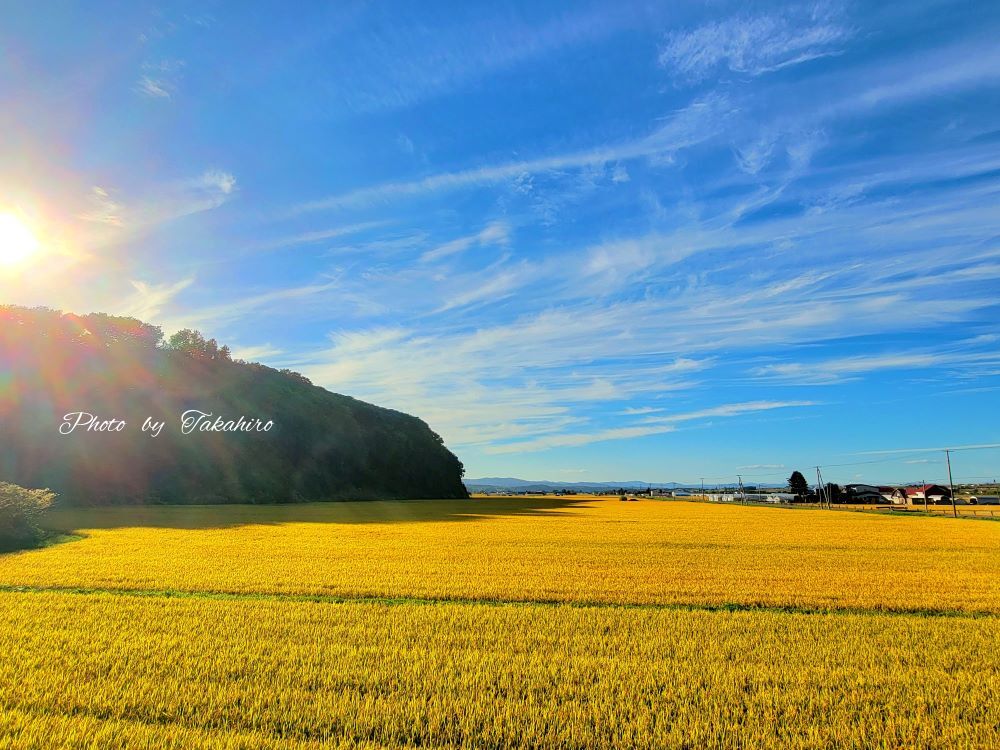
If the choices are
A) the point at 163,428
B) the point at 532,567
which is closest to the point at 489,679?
the point at 532,567

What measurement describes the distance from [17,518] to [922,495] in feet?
527

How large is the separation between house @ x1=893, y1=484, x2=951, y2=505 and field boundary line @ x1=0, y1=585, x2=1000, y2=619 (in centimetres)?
13181

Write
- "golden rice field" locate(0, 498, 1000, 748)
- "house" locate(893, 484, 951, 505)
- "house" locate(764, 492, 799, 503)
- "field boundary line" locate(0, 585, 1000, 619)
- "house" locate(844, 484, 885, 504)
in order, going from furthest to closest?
"house" locate(764, 492, 799, 503), "house" locate(844, 484, 885, 504), "house" locate(893, 484, 951, 505), "field boundary line" locate(0, 585, 1000, 619), "golden rice field" locate(0, 498, 1000, 748)

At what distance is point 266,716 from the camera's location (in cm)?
655

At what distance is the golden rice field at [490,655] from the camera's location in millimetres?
6344

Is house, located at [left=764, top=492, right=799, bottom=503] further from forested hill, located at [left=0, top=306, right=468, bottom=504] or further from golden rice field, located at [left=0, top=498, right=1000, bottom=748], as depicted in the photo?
golden rice field, located at [left=0, top=498, right=1000, bottom=748]

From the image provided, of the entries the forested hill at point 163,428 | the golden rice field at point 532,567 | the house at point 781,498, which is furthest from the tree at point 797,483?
the golden rice field at point 532,567

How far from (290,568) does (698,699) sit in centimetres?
1431

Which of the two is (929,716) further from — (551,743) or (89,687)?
(89,687)

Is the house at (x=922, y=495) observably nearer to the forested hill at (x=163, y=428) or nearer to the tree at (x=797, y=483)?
the tree at (x=797, y=483)

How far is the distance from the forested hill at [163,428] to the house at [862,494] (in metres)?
99.9

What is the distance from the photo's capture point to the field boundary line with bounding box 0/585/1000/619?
12883 millimetres

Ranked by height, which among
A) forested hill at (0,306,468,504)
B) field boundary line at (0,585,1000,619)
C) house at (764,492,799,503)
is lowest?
field boundary line at (0,585,1000,619)

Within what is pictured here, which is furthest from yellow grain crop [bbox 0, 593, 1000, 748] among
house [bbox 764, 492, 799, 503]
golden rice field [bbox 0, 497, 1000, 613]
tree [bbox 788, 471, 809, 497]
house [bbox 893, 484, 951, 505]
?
tree [bbox 788, 471, 809, 497]
